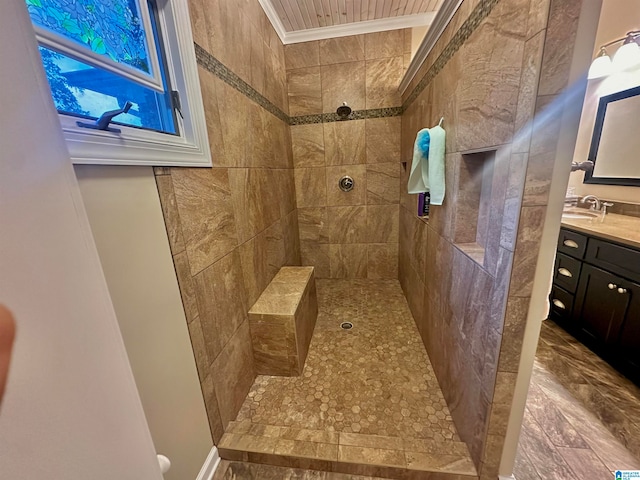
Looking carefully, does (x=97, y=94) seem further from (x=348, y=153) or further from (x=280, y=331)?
(x=348, y=153)

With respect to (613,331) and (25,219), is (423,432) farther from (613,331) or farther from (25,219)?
(25,219)

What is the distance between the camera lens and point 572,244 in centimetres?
185

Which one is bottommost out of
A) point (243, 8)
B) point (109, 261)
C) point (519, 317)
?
point (519, 317)

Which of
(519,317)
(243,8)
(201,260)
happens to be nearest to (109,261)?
(201,260)

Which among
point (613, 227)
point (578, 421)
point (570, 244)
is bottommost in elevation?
point (578, 421)

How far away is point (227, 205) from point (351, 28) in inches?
89.4

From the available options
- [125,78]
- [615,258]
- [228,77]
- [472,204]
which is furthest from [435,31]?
[615,258]

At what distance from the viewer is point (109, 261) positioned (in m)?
0.75

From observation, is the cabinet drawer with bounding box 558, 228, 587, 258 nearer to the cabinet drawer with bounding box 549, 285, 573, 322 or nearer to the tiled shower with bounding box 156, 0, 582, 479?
the cabinet drawer with bounding box 549, 285, 573, 322

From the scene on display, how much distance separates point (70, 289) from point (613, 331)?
2610 millimetres

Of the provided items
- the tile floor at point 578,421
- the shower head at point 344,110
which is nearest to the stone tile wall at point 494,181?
the tile floor at point 578,421

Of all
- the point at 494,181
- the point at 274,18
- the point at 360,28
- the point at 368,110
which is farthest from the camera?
the point at 368,110

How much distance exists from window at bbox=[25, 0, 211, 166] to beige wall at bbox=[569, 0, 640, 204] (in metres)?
2.51

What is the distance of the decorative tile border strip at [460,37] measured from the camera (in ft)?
3.17
